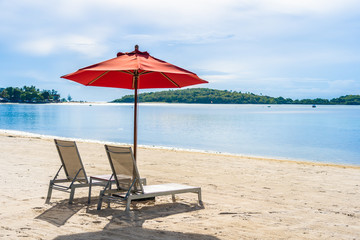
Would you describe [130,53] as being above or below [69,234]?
above

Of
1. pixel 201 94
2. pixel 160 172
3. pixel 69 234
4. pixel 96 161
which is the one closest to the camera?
pixel 69 234

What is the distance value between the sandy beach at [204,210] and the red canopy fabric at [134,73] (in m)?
1.82

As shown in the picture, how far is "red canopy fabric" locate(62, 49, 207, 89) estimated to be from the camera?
5.25 meters

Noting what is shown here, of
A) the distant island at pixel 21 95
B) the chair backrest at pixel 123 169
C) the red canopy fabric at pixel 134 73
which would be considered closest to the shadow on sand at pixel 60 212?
the chair backrest at pixel 123 169

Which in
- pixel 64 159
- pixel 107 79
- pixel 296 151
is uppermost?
pixel 107 79

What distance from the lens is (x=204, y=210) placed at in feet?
18.6

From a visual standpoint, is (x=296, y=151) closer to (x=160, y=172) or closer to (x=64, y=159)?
(x=160, y=172)

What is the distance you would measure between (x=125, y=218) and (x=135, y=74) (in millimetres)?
2206

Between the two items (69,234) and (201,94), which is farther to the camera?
(201,94)

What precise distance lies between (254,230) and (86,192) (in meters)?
3.10

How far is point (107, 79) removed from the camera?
22.3 feet

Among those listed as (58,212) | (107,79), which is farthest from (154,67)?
(58,212)

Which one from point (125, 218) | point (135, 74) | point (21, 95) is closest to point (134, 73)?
point (135, 74)

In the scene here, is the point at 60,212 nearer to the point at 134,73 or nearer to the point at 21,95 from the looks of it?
the point at 134,73
